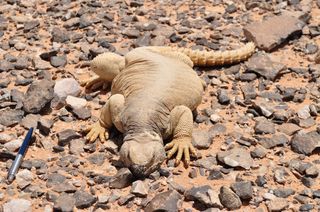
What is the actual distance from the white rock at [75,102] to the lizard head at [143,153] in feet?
4.85

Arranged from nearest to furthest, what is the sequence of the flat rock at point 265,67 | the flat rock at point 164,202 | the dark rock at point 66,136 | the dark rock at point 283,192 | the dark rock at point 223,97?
the flat rock at point 164,202 < the dark rock at point 283,192 < the dark rock at point 66,136 < the dark rock at point 223,97 < the flat rock at point 265,67

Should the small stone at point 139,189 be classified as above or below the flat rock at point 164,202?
below

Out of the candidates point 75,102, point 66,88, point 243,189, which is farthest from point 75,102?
point 243,189

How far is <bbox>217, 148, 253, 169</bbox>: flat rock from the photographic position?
646 centimetres

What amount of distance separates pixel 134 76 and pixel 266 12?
4.17 metres

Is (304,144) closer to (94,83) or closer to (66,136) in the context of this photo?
(66,136)

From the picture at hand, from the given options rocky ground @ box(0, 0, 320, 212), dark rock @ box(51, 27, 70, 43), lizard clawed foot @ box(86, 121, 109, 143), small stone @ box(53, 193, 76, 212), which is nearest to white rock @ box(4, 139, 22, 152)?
rocky ground @ box(0, 0, 320, 212)

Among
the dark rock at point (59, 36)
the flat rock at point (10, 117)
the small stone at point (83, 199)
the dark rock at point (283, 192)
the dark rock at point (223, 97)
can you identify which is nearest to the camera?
the small stone at point (83, 199)

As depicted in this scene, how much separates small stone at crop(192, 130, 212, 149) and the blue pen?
2.15 metres

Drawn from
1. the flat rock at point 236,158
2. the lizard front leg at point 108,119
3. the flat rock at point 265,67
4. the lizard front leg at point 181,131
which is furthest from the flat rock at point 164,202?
the flat rock at point 265,67

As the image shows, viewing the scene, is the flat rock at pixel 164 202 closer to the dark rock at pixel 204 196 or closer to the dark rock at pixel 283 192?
the dark rock at pixel 204 196

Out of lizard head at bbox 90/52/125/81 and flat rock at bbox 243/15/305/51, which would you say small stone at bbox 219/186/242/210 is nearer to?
lizard head at bbox 90/52/125/81

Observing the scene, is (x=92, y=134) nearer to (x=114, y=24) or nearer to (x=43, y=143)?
(x=43, y=143)

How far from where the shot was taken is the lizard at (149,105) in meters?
6.26
